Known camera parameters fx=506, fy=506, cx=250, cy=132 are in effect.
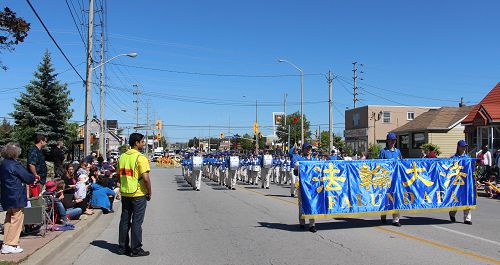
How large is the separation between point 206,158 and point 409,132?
2715 centimetres

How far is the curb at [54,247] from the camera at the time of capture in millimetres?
7488

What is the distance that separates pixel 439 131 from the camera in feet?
149

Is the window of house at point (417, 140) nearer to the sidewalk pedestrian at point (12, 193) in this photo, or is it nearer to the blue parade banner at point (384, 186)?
the blue parade banner at point (384, 186)

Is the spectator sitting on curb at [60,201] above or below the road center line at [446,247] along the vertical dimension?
above

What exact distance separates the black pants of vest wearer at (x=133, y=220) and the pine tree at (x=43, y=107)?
31.8 meters

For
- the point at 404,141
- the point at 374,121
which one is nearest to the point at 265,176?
the point at 404,141

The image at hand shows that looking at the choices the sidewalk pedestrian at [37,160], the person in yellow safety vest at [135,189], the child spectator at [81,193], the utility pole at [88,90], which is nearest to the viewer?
the person in yellow safety vest at [135,189]

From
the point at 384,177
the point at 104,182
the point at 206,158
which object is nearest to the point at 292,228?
the point at 384,177

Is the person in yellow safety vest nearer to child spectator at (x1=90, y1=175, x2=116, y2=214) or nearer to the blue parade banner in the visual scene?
the blue parade banner

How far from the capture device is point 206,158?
2839 centimetres

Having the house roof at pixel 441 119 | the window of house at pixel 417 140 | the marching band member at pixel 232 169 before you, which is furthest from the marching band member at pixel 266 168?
the window of house at pixel 417 140

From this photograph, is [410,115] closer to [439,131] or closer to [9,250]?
[439,131]

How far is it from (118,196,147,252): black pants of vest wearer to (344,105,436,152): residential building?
55.2 m

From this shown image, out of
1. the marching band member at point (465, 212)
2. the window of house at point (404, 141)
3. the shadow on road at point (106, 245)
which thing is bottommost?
the shadow on road at point (106, 245)
